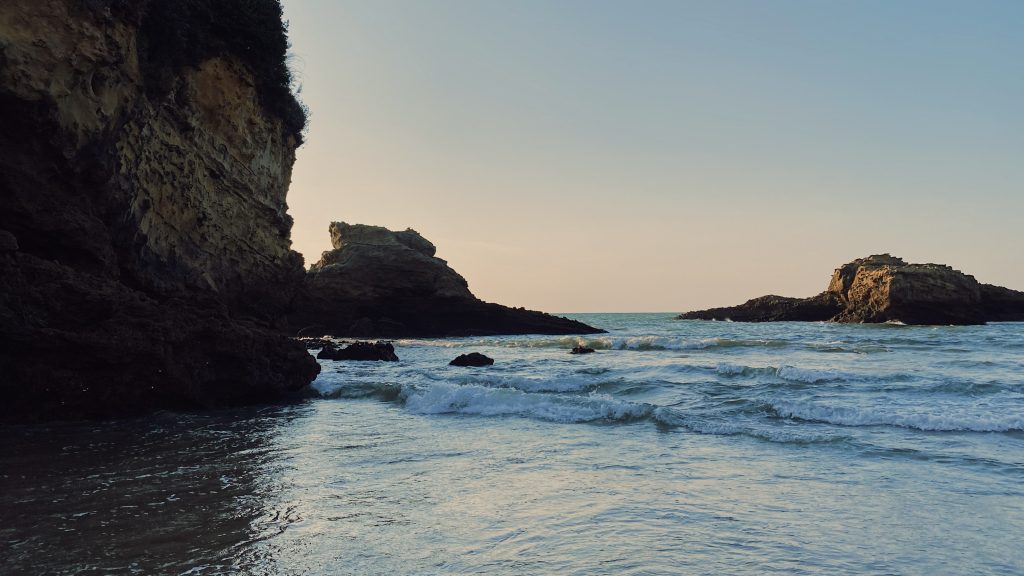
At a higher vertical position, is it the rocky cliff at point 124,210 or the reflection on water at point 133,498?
the rocky cliff at point 124,210

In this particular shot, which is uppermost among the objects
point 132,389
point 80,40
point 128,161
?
point 80,40

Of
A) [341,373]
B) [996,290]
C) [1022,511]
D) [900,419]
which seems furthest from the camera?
[996,290]

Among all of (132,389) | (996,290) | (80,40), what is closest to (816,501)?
(132,389)

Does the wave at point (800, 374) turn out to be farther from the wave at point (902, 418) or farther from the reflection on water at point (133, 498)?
the reflection on water at point (133, 498)

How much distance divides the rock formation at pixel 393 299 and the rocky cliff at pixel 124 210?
27.4 metres

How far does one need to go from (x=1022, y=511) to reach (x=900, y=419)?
4630 millimetres

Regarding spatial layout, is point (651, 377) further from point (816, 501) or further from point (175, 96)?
point (175, 96)

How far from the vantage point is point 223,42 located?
15.6 m

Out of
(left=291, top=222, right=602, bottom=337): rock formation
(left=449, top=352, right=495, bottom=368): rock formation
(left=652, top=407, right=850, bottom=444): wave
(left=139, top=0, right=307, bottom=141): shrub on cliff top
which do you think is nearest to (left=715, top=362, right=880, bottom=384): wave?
(left=652, top=407, right=850, bottom=444): wave

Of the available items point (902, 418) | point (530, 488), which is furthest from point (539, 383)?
point (530, 488)

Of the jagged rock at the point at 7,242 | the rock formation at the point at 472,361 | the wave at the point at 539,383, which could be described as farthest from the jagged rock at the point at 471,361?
the jagged rock at the point at 7,242

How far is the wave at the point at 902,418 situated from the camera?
30.9 feet

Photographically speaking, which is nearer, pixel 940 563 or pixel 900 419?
pixel 940 563

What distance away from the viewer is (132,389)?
394 inches
